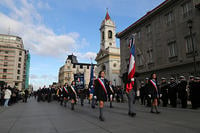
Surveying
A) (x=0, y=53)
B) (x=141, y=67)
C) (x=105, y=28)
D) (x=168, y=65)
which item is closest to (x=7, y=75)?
(x=0, y=53)

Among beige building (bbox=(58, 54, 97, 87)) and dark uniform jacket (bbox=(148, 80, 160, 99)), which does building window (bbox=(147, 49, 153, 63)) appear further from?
beige building (bbox=(58, 54, 97, 87))

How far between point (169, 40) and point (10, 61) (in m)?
76.1

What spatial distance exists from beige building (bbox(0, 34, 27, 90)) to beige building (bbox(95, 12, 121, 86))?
42948 mm

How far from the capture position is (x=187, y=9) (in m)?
18.0

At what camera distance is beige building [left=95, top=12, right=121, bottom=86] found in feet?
174

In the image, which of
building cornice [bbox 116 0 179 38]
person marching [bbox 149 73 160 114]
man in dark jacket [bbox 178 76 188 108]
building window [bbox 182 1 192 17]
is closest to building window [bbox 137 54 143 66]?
building cornice [bbox 116 0 179 38]

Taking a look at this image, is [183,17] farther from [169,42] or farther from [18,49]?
[18,49]

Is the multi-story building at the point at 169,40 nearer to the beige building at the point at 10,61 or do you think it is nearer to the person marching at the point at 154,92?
the person marching at the point at 154,92

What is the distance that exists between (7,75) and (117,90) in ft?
232

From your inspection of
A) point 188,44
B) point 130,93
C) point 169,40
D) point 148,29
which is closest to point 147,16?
point 148,29

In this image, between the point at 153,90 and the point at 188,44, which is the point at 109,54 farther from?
the point at 153,90

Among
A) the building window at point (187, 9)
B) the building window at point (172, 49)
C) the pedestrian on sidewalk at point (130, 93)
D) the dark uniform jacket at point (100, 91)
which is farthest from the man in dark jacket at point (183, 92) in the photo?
the building window at point (187, 9)

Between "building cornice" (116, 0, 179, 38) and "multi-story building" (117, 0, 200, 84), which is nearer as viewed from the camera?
"multi-story building" (117, 0, 200, 84)

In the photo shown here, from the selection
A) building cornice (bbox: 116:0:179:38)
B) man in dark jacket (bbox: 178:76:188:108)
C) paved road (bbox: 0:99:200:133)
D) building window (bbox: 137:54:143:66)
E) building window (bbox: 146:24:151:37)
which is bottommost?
paved road (bbox: 0:99:200:133)
